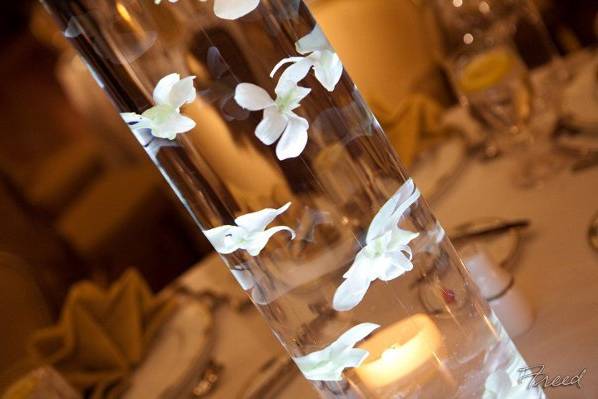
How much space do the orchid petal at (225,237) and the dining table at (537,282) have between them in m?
0.28

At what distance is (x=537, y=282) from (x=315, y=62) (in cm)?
39

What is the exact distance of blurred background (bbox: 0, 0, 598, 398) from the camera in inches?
61.1

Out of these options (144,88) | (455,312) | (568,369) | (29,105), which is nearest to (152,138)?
(144,88)

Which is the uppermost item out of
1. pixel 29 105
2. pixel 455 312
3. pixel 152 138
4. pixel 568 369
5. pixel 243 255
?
pixel 29 105

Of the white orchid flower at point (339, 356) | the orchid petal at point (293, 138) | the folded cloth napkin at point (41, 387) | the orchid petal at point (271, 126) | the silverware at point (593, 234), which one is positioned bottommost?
the silverware at point (593, 234)

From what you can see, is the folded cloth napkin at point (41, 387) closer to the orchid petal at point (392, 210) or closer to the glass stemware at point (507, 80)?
the orchid petal at point (392, 210)

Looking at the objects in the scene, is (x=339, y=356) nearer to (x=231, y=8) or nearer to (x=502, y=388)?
(x=502, y=388)

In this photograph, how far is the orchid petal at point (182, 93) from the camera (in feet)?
1.65

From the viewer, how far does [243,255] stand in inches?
21.4

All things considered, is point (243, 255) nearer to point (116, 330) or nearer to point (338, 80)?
point (338, 80)

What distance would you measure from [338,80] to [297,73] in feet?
0.11

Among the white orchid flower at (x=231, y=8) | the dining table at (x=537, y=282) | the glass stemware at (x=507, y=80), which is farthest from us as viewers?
the glass stemware at (x=507, y=80)

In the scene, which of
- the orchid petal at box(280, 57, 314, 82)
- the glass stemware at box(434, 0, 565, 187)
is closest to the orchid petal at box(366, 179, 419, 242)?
the orchid petal at box(280, 57, 314, 82)

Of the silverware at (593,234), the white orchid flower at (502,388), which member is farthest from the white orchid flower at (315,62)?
the silverware at (593,234)
